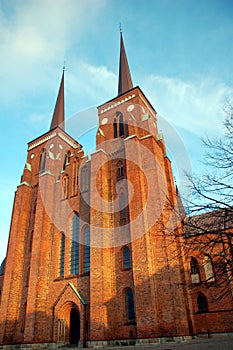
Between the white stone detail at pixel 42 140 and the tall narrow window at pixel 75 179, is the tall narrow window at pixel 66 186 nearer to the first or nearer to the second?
the tall narrow window at pixel 75 179

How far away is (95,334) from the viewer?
15.0 m

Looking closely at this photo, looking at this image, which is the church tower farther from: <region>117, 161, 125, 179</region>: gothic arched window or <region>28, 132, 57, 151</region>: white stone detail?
<region>28, 132, 57, 151</region>: white stone detail

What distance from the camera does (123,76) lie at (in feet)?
95.4

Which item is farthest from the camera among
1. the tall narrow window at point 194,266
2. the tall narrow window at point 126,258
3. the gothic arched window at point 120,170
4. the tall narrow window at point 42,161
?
the tall narrow window at point 42,161

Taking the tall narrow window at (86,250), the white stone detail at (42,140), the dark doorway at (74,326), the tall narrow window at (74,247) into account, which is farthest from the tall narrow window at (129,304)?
the white stone detail at (42,140)

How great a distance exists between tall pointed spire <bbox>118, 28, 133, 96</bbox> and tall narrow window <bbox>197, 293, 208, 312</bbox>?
1886 centimetres

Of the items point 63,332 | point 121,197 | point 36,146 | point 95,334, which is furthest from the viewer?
point 36,146

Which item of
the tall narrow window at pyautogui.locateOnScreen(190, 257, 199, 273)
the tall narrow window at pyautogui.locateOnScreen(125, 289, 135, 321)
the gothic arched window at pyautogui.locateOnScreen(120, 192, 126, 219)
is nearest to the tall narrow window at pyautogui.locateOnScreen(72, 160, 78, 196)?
the gothic arched window at pyautogui.locateOnScreen(120, 192, 126, 219)

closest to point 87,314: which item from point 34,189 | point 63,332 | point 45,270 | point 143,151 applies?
point 63,332

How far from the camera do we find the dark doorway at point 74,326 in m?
17.6

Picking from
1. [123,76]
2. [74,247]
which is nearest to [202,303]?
[74,247]

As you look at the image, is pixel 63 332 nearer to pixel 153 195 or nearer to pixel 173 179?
pixel 153 195

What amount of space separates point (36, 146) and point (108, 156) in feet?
37.2

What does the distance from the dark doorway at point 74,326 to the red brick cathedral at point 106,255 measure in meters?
0.06
